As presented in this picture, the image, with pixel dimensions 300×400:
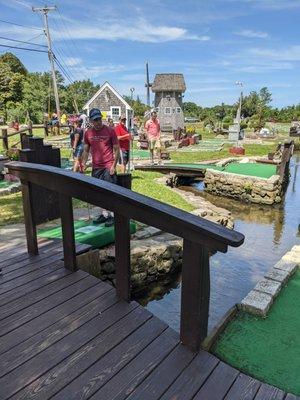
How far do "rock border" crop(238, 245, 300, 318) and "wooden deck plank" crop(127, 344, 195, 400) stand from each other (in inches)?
60.1

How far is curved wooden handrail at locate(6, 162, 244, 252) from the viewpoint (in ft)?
6.50

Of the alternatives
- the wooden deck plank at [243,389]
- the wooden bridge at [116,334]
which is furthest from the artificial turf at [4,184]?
the wooden deck plank at [243,389]

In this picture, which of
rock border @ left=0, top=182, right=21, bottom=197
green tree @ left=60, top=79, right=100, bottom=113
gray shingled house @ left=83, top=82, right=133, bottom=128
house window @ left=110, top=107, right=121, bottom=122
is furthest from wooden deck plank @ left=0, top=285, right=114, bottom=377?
green tree @ left=60, top=79, right=100, bottom=113

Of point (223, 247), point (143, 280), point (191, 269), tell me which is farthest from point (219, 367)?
point (143, 280)

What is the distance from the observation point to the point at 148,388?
198cm

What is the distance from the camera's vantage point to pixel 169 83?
127 feet

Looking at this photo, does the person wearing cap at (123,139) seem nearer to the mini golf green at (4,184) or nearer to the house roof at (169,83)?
the mini golf green at (4,184)

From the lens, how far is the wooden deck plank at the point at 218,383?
195 cm

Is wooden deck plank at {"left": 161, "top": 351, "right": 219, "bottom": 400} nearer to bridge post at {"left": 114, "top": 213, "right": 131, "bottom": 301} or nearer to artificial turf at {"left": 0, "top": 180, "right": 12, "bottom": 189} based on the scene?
bridge post at {"left": 114, "top": 213, "right": 131, "bottom": 301}

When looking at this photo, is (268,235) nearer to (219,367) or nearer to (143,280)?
(143,280)

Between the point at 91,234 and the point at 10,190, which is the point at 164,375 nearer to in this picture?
the point at 91,234

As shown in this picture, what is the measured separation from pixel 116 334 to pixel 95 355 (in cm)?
23

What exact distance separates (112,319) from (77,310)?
0.30 metres

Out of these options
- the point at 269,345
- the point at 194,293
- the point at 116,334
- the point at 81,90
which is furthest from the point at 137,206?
the point at 81,90
